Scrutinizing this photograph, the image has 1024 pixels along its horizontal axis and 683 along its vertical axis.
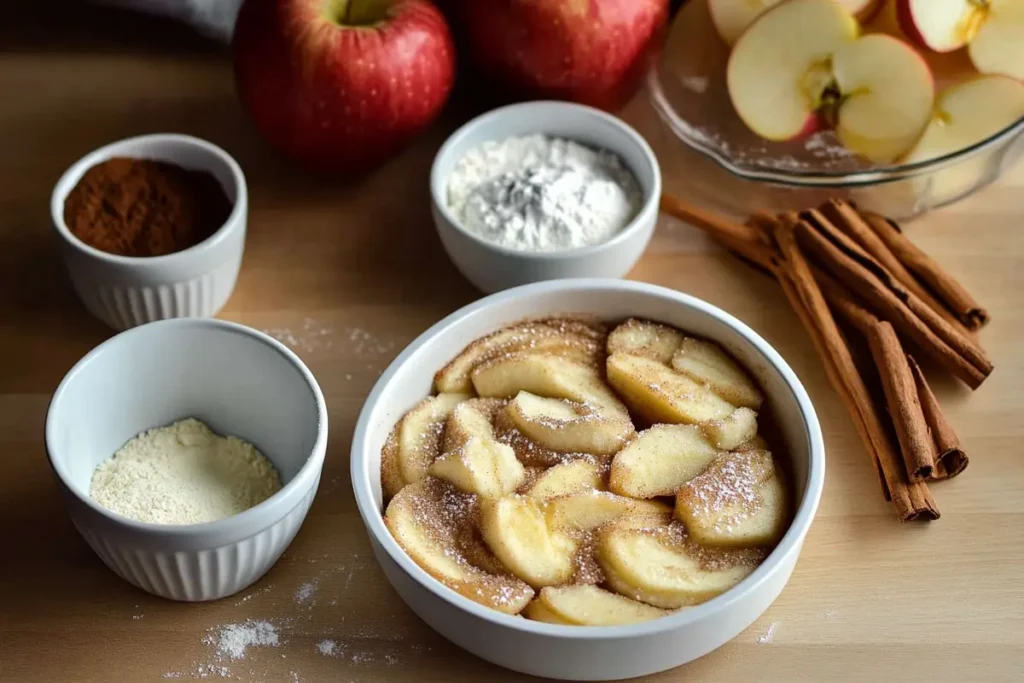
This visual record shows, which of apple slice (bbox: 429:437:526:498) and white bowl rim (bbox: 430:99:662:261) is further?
white bowl rim (bbox: 430:99:662:261)

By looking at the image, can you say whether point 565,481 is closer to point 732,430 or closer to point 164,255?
point 732,430

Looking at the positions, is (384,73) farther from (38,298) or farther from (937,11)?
(937,11)

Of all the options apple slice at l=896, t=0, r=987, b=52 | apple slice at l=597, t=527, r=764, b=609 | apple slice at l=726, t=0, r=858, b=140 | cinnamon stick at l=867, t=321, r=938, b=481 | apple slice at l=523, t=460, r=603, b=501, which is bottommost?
apple slice at l=523, t=460, r=603, b=501

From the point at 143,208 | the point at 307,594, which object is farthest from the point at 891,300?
the point at 143,208

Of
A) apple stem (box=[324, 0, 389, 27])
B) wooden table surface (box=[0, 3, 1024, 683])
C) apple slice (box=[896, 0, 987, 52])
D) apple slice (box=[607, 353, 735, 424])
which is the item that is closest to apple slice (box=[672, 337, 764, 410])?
apple slice (box=[607, 353, 735, 424])

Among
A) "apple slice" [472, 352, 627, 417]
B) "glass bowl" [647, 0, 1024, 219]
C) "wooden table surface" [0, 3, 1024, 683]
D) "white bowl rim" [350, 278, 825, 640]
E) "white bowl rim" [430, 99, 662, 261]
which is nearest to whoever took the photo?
"white bowl rim" [350, 278, 825, 640]

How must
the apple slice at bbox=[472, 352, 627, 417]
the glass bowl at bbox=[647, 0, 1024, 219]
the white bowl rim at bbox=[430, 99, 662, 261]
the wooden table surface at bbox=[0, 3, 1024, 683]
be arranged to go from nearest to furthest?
the wooden table surface at bbox=[0, 3, 1024, 683]
the apple slice at bbox=[472, 352, 627, 417]
the white bowl rim at bbox=[430, 99, 662, 261]
the glass bowl at bbox=[647, 0, 1024, 219]

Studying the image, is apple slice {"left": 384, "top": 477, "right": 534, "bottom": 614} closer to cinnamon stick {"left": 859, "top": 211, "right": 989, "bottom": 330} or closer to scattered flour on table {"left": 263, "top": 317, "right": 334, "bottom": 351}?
scattered flour on table {"left": 263, "top": 317, "right": 334, "bottom": 351}

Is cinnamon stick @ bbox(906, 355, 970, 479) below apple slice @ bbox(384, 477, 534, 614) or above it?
above

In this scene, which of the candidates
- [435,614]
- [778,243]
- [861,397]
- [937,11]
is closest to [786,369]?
[861,397]
